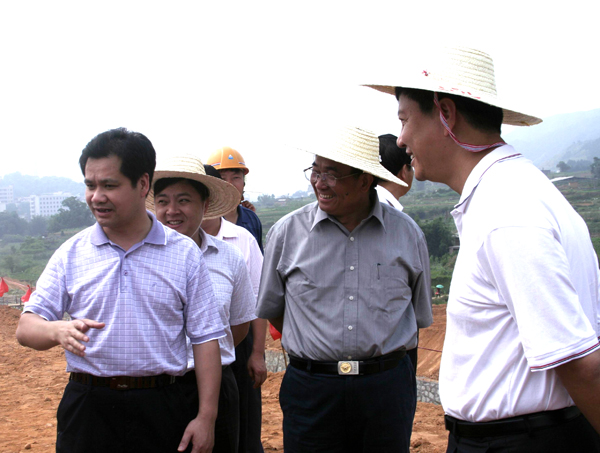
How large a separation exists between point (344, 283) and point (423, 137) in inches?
49.9

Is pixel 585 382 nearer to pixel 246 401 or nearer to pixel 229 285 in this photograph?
pixel 229 285

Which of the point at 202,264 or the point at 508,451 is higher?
the point at 202,264

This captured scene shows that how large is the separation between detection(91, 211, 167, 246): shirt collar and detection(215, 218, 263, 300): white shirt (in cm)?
152

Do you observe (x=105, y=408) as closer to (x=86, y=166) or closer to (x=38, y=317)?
(x=38, y=317)

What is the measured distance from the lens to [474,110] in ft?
5.82

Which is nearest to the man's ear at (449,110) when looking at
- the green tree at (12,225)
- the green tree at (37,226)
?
the green tree at (37,226)

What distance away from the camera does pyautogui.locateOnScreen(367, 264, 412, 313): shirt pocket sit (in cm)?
290

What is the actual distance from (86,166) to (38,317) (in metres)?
0.67

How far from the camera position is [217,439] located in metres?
3.09

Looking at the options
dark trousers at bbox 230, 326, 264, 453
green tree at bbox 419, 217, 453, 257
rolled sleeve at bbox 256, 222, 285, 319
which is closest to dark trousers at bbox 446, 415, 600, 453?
rolled sleeve at bbox 256, 222, 285, 319

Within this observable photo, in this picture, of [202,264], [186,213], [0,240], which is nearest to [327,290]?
[202,264]

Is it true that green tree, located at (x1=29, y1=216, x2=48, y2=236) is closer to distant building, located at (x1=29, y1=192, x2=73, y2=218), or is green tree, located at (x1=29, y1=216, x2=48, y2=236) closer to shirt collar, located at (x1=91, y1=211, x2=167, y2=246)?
distant building, located at (x1=29, y1=192, x2=73, y2=218)

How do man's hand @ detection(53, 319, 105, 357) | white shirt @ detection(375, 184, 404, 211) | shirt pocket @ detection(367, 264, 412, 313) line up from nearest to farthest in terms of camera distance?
man's hand @ detection(53, 319, 105, 357) → shirt pocket @ detection(367, 264, 412, 313) → white shirt @ detection(375, 184, 404, 211)

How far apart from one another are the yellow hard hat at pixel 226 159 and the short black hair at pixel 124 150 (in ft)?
9.07
